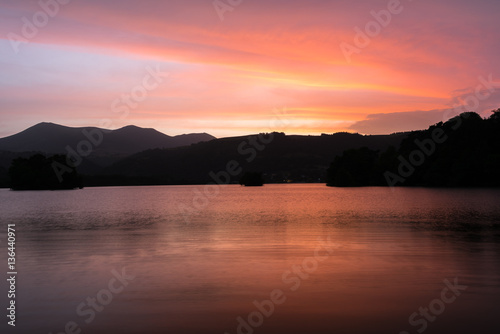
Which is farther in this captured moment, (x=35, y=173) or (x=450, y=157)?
(x=35, y=173)

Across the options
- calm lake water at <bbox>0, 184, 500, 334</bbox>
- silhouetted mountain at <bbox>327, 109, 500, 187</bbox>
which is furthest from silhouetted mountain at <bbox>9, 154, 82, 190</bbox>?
calm lake water at <bbox>0, 184, 500, 334</bbox>

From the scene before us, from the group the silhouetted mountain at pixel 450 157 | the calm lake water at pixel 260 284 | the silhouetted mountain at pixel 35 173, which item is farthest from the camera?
the silhouetted mountain at pixel 35 173

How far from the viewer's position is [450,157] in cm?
13912

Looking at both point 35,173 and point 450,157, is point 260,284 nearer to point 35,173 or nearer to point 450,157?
point 450,157

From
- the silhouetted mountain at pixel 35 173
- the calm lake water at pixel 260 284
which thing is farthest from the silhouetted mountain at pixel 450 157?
the silhouetted mountain at pixel 35 173

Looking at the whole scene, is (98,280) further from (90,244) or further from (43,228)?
(43,228)

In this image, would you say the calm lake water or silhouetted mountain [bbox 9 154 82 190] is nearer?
the calm lake water

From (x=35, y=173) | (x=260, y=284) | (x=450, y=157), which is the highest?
(x=450, y=157)

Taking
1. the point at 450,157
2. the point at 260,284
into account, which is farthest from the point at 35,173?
the point at 260,284

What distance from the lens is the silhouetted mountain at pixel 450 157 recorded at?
432ft

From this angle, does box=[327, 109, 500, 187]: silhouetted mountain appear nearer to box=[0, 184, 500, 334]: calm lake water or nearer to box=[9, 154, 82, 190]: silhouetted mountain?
box=[0, 184, 500, 334]: calm lake water

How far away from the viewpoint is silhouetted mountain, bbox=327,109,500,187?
432 ft

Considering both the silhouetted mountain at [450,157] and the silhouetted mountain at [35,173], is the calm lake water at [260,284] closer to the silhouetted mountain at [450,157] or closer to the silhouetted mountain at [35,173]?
the silhouetted mountain at [450,157]

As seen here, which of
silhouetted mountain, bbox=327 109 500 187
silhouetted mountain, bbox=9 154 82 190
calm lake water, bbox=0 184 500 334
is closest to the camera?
calm lake water, bbox=0 184 500 334
